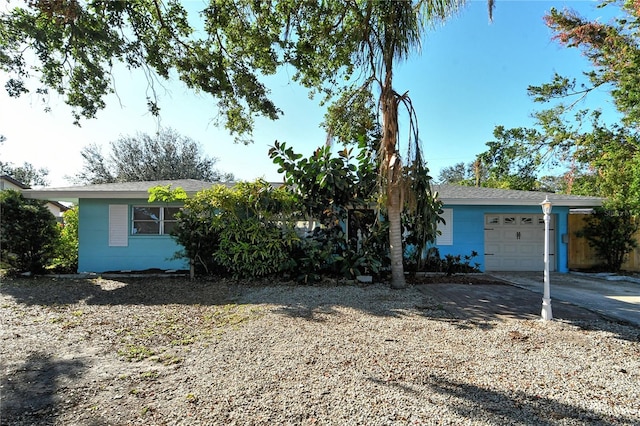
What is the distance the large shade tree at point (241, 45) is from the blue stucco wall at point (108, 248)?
10.1 ft

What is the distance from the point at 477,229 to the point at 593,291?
334 cm

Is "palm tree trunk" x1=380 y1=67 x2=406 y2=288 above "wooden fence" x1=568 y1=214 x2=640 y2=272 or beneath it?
above

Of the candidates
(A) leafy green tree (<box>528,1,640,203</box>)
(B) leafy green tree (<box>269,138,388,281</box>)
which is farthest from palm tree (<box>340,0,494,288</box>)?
(A) leafy green tree (<box>528,1,640,203</box>)

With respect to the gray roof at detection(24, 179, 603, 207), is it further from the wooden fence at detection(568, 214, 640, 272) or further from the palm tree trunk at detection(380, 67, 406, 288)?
the palm tree trunk at detection(380, 67, 406, 288)

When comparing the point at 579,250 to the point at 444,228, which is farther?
the point at 579,250

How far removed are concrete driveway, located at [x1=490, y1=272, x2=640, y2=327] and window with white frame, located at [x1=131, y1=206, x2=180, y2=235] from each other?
946cm

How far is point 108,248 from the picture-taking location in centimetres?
Answer: 941

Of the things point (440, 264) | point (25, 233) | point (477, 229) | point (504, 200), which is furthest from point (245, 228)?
point (504, 200)

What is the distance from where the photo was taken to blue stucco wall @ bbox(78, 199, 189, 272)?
9.33 meters

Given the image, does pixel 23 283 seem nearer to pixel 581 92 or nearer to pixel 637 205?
pixel 637 205

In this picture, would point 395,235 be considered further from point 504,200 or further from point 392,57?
point 504,200

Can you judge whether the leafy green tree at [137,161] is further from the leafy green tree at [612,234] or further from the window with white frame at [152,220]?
the leafy green tree at [612,234]

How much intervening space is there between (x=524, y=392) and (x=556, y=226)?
9.57m

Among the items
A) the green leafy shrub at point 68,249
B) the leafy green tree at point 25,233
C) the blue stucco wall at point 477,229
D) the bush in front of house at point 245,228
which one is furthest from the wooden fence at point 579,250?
the leafy green tree at point 25,233
